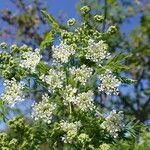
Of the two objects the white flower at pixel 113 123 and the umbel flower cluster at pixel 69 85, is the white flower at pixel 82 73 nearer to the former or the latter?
the umbel flower cluster at pixel 69 85

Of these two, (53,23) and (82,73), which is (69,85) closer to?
(82,73)

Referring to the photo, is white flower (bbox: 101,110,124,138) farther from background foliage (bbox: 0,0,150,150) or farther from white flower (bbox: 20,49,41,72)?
background foliage (bbox: 0,0,150,150)

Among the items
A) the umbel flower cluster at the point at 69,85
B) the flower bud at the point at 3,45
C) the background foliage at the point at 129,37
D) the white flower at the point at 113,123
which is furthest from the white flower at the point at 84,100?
the background foliage at the point at 129,37

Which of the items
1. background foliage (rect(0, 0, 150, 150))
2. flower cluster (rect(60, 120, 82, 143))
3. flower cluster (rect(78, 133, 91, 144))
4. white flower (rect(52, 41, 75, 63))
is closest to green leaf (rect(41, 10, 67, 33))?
white flower (rect(52, 41, 75, 63))

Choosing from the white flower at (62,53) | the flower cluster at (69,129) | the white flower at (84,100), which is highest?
the white flower at (62,53)

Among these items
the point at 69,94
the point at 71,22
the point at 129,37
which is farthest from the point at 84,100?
the point at 129,37

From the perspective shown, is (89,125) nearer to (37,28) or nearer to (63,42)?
(63,42)

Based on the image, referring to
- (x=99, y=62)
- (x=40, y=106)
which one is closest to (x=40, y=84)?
→ (x=40, y=106)
